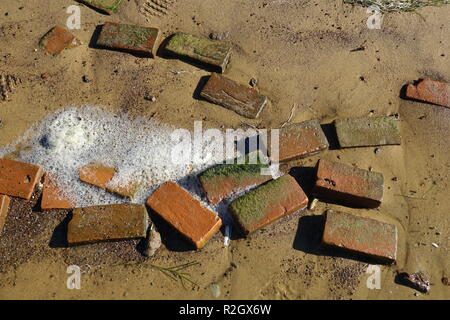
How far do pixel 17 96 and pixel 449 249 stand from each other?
144 inches

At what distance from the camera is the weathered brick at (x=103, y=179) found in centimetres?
338

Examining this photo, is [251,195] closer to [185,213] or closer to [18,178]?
[185,213]

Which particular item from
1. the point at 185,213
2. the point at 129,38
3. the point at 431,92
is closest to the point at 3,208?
the point at 185,213

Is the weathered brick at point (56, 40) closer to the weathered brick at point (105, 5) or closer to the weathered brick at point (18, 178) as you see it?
the weathered brick at point (105, 5)

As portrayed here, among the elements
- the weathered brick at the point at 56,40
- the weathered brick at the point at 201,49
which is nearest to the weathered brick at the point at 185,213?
the weathered brick at the point at 201,49

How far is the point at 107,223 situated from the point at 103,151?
2.04 feet

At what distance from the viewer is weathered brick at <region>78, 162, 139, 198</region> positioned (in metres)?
3.38

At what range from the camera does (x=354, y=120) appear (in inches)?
143

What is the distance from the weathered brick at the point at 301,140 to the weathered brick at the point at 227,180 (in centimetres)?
27

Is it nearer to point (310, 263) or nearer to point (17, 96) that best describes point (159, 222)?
point (310, 263)

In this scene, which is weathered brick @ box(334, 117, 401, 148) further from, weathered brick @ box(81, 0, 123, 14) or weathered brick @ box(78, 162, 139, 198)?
weathered brick @ box(81, 0, 123, 14)
